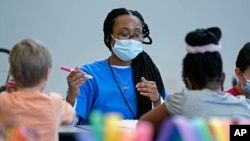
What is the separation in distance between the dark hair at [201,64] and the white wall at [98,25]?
5.13ft

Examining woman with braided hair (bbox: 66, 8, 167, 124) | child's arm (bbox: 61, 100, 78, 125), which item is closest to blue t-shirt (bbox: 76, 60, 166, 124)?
woman with braided hair (bbox: 66, 8, 167, 124)

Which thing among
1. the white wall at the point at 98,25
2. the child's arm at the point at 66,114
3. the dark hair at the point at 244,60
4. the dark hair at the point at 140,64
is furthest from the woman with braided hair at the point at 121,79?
the white wall at the point at 98,25

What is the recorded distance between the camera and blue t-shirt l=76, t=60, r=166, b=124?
174cm

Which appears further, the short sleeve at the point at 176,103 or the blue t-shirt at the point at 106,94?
the blue t-shirt at the point at 106,94

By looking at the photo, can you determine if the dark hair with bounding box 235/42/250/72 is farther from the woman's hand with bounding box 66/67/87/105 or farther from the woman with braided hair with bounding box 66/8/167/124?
the woman's hand with bounding box 66/67/87/105

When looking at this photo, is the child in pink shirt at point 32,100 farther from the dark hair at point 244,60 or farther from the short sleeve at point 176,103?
the dark hair at point 244,60

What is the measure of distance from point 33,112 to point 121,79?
2.63 ft

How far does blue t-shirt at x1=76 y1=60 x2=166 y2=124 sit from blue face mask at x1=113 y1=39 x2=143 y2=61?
0.08 m

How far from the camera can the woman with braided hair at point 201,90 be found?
1.02 m

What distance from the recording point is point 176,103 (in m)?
1.04

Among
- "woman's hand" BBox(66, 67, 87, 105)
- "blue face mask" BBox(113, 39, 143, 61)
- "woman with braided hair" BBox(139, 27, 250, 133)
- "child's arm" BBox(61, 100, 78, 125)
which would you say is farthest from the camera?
"blue face mask" BBox(113, 39, 143, 61)

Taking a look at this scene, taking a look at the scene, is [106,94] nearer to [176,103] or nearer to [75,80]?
[75,80]

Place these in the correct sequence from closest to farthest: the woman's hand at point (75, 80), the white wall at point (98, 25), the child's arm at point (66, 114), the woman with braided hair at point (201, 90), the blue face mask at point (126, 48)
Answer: the woman with braided hair at point (201, 90) < the child's arm at point (66, 114) < the woman's hand at point (75, 80) < the blue face mask at point (126, 48) < the white wall at point (98, 25)

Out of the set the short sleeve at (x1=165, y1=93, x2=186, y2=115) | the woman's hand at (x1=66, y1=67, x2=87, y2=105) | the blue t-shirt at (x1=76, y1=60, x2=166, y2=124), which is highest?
the short sleeve at (x1=165, y1=93, x2=186, y2=115)
